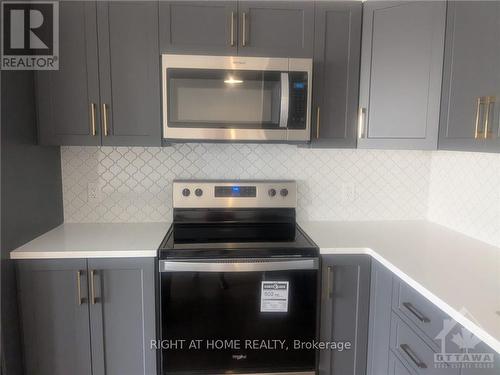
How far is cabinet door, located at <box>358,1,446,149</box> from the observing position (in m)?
1.69

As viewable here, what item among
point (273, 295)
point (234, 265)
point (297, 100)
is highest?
point (297, 100)

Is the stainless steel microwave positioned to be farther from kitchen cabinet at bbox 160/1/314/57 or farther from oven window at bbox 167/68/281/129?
kitchen cabinet at bbox 160/1/314/57

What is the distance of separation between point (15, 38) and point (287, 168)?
1.59 metres

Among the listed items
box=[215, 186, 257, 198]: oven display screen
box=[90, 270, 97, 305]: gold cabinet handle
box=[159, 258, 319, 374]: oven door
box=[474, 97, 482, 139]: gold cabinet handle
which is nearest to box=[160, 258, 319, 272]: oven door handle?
box=[159, 258, 319, 374]: oven door

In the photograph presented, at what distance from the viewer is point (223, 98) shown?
1711mm

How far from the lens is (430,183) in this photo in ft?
7.26

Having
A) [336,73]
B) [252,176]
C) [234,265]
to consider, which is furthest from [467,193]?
[234,265]

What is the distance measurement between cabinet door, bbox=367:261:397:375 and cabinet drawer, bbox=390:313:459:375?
0.06 metres

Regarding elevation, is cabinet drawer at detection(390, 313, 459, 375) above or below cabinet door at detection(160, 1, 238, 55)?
below

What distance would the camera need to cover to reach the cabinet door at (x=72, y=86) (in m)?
1.71

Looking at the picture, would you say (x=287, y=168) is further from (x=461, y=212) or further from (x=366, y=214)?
(x=461, y=212)

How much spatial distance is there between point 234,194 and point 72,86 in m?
1.05

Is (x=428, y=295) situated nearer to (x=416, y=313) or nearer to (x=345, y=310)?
(x=416, y=313)

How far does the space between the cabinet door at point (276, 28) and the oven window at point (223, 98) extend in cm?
18
